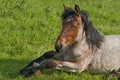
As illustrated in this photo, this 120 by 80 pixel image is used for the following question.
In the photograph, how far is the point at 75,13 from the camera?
8367 millimetres

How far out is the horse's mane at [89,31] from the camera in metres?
8.44

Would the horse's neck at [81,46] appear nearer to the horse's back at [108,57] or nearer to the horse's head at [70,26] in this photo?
the horse's head at [70,26]

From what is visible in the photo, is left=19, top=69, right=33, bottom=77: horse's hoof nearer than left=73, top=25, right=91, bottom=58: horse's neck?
Yes

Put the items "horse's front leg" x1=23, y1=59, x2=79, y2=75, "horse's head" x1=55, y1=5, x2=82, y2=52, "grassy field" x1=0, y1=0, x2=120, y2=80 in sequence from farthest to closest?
"grassy field" x1=0, y1=0, x2=120, y2=80 < "horse's front leg" x1=23, y1=59, x2=79, y2=75 < "horse's head" x1=55, y1=5, x2=82, y2=52

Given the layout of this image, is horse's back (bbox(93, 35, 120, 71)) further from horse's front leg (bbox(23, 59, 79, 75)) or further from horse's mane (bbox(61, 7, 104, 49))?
horse's front leg (bbox(23, 59, 79, 75))

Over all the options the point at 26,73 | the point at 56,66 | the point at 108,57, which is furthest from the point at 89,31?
the point at 26,73

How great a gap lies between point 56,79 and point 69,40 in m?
0.87

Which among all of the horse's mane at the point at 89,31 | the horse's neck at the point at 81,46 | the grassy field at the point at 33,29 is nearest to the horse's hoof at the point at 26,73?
the grassy field at the point at 33,29

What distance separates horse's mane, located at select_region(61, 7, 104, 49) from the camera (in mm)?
8438

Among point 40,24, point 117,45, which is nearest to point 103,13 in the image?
point 40,24

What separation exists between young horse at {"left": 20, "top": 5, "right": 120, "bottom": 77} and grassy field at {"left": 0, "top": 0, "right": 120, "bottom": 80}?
23 centimetres

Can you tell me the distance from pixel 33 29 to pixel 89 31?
3.21 meters

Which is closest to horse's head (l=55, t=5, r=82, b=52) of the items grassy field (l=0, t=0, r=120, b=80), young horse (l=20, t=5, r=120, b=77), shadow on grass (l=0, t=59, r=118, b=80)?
young horse (l=20, t=5, r=120, b=77)

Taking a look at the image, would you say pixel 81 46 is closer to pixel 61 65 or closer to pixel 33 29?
pixel 61 65
